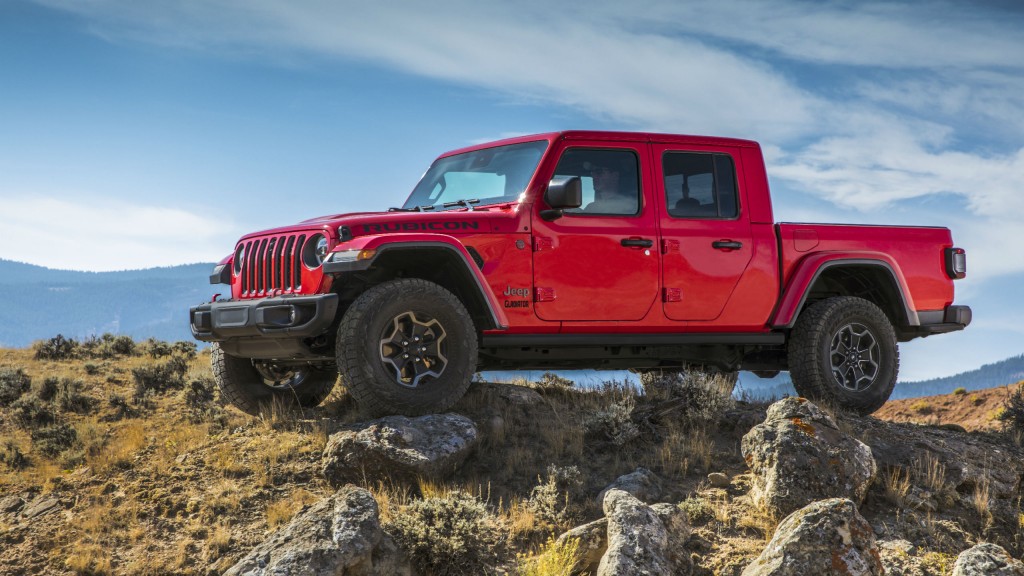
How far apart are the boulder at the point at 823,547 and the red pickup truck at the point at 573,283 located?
2.79m

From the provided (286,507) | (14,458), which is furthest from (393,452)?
(14,458)

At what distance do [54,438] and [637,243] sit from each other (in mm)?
6005

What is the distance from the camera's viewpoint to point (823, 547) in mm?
5457

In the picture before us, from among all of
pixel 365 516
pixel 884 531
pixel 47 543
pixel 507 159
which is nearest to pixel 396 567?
pixel 365 516

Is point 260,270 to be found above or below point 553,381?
above

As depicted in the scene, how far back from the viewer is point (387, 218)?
24.6ft

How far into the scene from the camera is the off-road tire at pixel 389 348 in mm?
7102

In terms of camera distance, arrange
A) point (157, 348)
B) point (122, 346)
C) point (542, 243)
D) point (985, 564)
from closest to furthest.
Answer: point (985, 564) → point (542, 243) → point (157, 348) → point (122, 346)

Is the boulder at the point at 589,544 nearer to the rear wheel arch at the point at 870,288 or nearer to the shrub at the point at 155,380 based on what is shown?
the rear wheel arch at the point at 870,288

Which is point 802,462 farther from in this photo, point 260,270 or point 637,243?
point 260,270

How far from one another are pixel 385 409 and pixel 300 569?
209 cm

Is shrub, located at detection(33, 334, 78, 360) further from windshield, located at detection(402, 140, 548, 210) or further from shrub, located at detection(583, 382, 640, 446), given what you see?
shrub, located at detection(583, 382, 640, 446)

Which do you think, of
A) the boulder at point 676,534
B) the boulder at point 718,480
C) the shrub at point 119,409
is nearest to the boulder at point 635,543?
the boulder at point 676,534

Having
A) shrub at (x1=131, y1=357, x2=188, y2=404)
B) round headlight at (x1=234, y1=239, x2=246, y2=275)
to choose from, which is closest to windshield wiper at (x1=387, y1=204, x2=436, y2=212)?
round headlight at (x1=234, y1=239, x2=246, y2=275)
